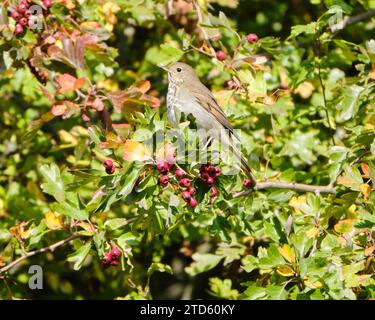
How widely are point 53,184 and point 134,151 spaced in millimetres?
779

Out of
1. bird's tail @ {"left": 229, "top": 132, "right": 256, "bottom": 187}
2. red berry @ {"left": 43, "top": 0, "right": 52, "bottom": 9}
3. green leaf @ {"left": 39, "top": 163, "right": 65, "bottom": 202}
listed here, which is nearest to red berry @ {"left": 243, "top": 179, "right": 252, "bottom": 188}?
bird's tail @ {"left": 229, "top": 132, "right": 256, "bottom": 187}

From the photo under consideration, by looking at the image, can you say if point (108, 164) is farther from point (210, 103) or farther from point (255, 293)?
point (210, 103)

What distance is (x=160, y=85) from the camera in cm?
555

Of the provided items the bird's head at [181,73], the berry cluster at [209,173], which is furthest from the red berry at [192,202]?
the bird's head at [181,73]

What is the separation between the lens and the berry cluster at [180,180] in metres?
3.19

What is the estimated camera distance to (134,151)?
10.3ft

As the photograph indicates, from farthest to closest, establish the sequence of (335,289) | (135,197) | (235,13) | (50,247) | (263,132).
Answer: (235,13), (263,132), (50,247), (135,197), (335,289)

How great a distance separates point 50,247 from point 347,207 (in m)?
1.42

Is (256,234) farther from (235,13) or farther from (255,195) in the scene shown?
(235,13)

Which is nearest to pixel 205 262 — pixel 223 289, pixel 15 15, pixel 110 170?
pixel 223 289

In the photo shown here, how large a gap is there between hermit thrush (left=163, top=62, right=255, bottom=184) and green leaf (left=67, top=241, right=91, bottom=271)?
1016mm

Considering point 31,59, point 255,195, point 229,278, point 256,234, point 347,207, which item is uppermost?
point 31,59

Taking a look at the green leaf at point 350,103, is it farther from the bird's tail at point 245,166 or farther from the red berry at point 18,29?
the red berry at point 18,29
